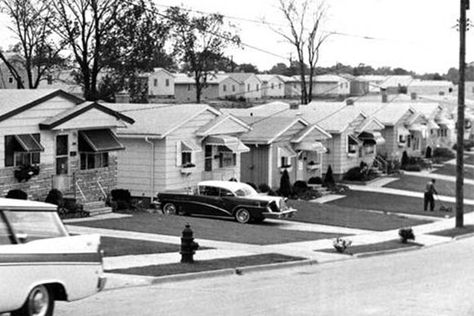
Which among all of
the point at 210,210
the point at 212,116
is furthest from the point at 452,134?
the point at 210,210

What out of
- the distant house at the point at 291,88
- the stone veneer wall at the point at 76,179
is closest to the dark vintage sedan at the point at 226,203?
the stone veneer wall at the point at 76,179

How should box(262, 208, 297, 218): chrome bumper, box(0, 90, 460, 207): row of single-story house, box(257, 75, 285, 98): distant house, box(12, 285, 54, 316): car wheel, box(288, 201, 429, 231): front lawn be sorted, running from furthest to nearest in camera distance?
box(257, 75, 285, 98): distant house
box(288, 201, 429, 231): front lawn
box(262, 208, 297, 218): chrome bumper
box(0, 90, 460, 207): row of single-story house
box(12, 285, 54, 316): car wheel

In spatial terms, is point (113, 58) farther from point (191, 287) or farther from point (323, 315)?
point (323, 315)

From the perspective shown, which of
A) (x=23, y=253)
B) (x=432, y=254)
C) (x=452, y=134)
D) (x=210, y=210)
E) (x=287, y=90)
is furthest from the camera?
(x=287, y=90)

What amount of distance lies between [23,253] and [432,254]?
19768 mm

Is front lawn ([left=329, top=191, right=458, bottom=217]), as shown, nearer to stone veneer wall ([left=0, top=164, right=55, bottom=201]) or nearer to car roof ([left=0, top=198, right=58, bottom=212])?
stone veneer wall ([left=0, top=164, right=55, bottom=201])

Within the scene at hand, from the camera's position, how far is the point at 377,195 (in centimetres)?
5056

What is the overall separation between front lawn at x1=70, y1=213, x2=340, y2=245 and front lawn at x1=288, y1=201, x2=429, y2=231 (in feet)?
11.7

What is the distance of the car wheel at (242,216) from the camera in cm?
3533

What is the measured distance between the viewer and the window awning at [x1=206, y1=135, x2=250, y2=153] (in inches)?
1631

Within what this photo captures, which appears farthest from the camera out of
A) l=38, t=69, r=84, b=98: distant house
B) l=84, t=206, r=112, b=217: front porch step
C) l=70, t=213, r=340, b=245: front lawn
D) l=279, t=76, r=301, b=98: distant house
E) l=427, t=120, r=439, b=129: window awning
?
l=279, t=76, r=301, b=98: distant house

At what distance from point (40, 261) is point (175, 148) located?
26.6 metres

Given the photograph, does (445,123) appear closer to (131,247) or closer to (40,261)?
(131,247)

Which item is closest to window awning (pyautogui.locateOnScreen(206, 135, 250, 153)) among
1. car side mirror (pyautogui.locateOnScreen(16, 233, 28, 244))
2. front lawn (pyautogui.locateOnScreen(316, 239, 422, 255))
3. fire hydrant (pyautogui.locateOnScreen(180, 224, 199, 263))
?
front lawn (pyautogui.locateOnScreen(316, 239, 422, 255))
